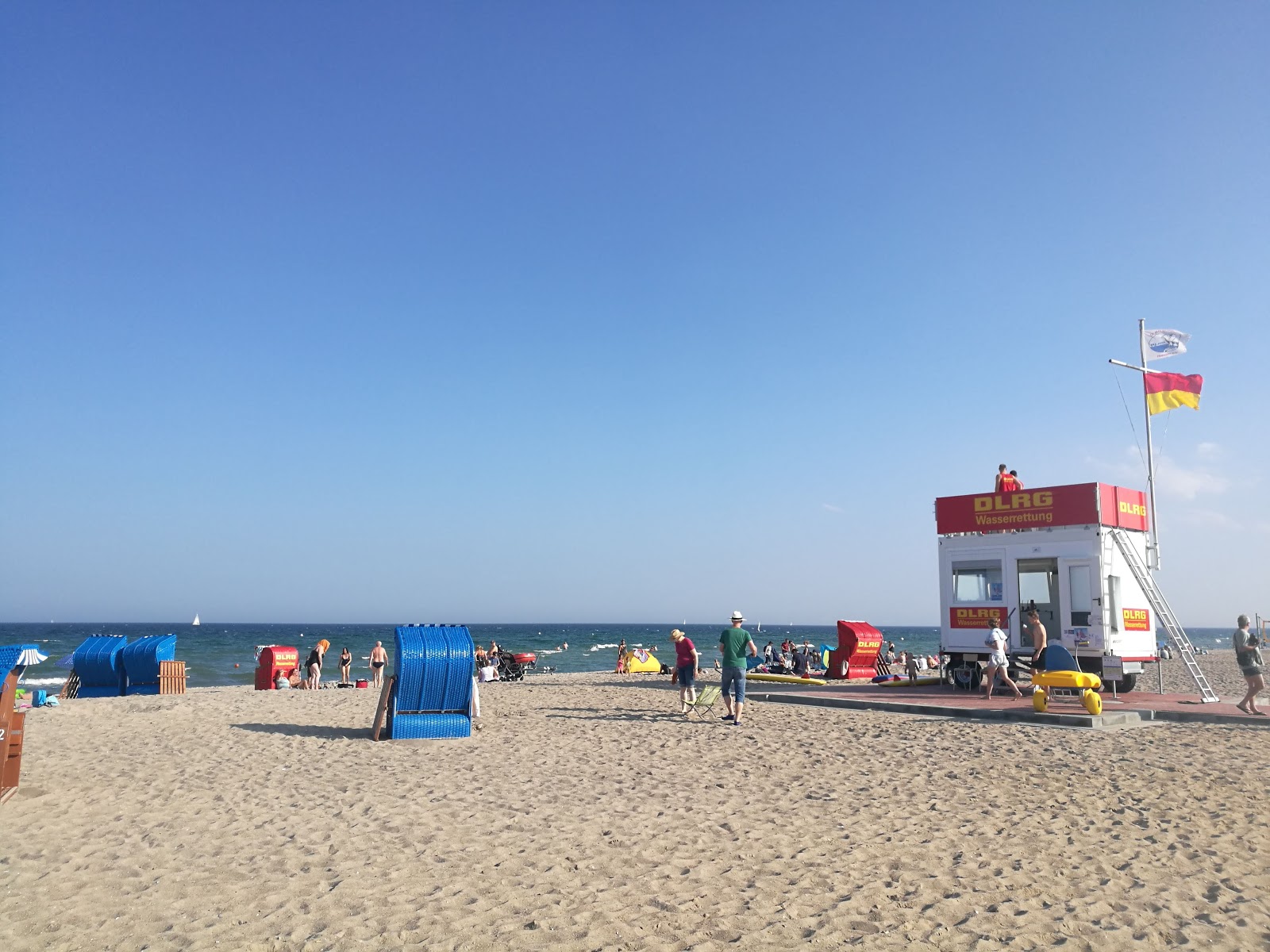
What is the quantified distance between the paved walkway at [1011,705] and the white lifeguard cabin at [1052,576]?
0.85 metres

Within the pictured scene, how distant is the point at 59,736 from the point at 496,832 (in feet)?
31.6

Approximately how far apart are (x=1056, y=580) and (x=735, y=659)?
7858 millimetres

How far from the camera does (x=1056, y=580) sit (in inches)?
690

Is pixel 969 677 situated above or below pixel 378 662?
above

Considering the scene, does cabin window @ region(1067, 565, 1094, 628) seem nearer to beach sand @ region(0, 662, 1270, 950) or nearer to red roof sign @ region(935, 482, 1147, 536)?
red roof sign @ region(935, 482, 1147, 536)

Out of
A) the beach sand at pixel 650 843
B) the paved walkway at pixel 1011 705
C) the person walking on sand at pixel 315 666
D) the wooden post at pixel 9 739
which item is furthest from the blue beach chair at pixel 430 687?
the person walking on sand at pixel 315 666

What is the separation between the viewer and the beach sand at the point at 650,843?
5094 mm

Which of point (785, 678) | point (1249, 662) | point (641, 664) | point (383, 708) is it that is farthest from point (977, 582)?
point (641, 664)

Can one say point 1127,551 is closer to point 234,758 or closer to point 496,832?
point 496,832

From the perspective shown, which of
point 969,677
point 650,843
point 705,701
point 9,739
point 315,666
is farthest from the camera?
point 315,666

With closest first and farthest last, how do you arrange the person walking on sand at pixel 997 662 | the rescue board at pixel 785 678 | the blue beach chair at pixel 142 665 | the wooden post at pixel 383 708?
the wooden post at pixel 383 708
the person walking on sand at pixel 997 662
the rescue board at pixel 785 678
the blue beach chair at pixel 142 665

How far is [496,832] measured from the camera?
7242mm

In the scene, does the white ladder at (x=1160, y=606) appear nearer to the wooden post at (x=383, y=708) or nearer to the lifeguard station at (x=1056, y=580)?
the lifeguard station at (x=1056, y=580)

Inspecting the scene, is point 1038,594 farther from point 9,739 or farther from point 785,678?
point 9,739
